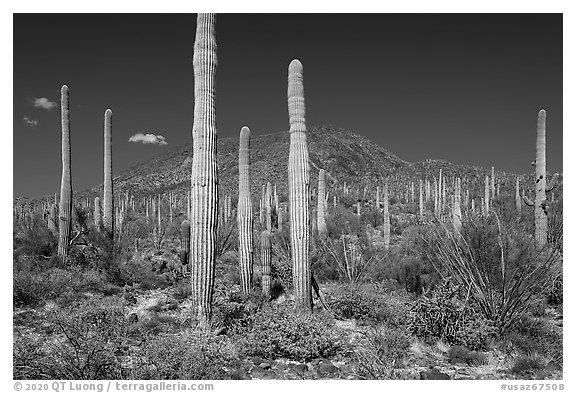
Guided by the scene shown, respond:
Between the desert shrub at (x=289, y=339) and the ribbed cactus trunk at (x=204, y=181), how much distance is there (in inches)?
31.8

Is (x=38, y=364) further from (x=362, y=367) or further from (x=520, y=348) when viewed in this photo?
(x=520, y=348)

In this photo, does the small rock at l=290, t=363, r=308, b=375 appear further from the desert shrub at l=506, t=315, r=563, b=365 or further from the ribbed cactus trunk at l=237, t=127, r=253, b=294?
the ribbed cactus trunk at l=237, t=127, r=253, b=294

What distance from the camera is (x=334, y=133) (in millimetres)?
111812

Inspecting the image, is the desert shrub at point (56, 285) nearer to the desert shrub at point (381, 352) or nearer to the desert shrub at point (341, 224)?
the desert shrub at point (381, 352)

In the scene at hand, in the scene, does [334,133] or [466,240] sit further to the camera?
[334,133]

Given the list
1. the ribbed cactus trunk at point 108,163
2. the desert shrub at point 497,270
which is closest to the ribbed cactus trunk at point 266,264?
the desert shrub at point 497,270

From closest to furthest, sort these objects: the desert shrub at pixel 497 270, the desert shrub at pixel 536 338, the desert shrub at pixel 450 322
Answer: the desert shrub at pixel 536 338
the desert shrub at pixel 450 322
the desert shrub at pixel 497 270

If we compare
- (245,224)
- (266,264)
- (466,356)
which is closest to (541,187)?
(266,264)

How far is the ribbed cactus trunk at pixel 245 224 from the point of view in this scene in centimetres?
1164

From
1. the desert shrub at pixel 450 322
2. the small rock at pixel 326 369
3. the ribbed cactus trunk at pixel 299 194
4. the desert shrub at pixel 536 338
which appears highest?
the ribbed cactus trunk at pixel 299 194

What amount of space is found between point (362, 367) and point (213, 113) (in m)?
4.61

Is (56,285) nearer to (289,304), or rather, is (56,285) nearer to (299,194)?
(289,304)

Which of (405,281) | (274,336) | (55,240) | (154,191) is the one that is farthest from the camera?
(154,191)
